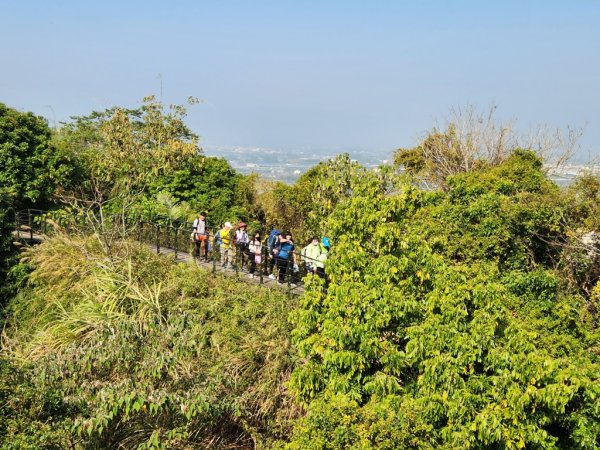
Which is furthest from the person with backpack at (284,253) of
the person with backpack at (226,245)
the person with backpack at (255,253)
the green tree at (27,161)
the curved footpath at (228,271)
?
the green tree at (27,161)

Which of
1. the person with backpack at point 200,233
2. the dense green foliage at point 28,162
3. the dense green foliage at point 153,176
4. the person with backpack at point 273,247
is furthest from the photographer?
the dense green foliage at point 153,176

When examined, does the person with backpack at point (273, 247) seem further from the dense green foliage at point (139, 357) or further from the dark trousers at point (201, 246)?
the dark trousers at point (201, 246)

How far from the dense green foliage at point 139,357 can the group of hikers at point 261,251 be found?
0.91m

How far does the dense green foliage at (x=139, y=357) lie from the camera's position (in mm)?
6953

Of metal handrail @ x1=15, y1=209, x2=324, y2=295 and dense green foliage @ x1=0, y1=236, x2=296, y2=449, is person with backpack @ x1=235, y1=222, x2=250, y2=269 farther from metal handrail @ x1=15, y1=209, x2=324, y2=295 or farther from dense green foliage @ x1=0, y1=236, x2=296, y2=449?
dense green foliage @ x1=0, y1=236, x2=296, y2=449

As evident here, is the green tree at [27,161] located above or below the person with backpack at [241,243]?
above

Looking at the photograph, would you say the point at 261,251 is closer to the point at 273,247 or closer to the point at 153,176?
the point at 273,247

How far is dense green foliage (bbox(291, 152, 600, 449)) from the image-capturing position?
20.5 feet

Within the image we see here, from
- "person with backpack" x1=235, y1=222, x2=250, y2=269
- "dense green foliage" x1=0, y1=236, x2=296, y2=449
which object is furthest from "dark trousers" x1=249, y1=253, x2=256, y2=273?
"dense green foliage" x1=0, y1=236, x2=296, y2=449

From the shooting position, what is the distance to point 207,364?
9.63m

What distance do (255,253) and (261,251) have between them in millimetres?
159

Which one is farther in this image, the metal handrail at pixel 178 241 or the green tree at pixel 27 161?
the green tree at pixel 27 161

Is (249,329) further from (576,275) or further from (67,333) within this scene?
(576,275)

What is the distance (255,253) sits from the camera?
1251 cm
